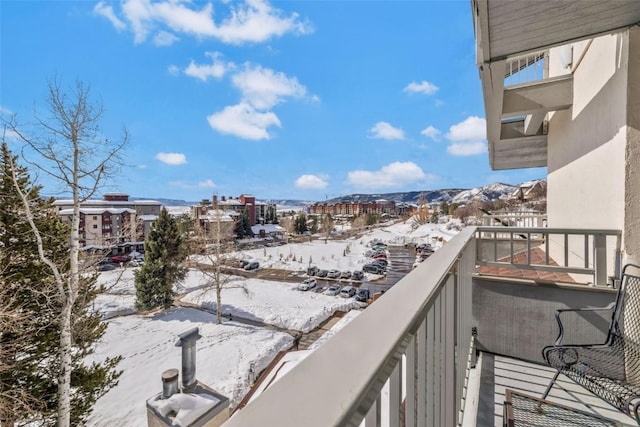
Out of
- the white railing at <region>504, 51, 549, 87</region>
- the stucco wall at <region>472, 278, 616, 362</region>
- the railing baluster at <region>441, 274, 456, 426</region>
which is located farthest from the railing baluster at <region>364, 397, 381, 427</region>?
the white railing at <region>504, 51, 549, 87</region>

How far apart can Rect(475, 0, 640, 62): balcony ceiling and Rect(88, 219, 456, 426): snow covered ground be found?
3162mm

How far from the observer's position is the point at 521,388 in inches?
77.2

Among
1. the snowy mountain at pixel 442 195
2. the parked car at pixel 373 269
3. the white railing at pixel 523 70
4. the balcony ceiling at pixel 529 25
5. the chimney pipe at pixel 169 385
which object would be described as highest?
the snowy mountain at pixel 442 195

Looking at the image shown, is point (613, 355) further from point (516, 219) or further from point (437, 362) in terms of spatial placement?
point (516, 219)

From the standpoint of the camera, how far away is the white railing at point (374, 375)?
28 centimetres

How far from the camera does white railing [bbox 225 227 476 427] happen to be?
0.28 m

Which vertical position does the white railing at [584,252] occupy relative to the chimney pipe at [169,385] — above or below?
above

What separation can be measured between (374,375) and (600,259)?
2888 mm

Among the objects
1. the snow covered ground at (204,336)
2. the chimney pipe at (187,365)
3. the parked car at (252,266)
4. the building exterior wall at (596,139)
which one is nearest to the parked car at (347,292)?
the snow covered ground at (204,336)

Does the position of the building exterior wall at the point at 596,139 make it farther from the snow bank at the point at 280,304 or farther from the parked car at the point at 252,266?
the parked car at the point at 252,266

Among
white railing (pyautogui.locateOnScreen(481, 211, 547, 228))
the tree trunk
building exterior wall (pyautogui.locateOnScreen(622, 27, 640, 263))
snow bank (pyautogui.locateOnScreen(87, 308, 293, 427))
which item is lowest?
snow bank (pyautogui.locateOnScreen(87, 308, 293, 427))

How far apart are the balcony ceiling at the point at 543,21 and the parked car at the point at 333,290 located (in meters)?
12.1

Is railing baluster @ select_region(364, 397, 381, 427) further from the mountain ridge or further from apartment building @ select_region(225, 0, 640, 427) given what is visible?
the mountain ridge

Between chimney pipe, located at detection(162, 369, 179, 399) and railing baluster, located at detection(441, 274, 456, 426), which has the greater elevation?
railing baluster, located at detection(441, 274, 456, 426)
